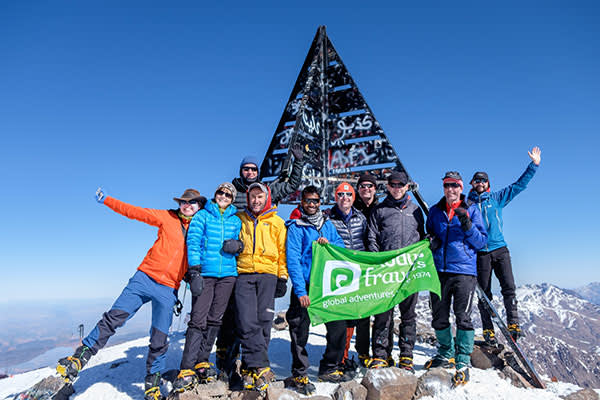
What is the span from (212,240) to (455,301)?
4172 mm

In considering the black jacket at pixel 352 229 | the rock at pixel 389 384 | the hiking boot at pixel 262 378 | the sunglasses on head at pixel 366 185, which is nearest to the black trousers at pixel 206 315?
the hiking boot at pixel 262 378

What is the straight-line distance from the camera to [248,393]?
477 centimetres

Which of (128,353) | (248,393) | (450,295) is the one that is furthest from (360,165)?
(128,353)

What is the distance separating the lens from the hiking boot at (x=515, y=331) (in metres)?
7.41

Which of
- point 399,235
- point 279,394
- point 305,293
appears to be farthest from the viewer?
point 399,235

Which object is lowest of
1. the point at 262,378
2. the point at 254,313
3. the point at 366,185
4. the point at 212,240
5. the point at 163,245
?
the point at 262,378

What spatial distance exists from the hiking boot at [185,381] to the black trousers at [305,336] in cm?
151

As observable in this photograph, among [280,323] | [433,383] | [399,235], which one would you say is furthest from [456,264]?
[280,323]

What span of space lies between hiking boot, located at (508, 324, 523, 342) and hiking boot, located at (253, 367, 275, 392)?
5529 millimetres

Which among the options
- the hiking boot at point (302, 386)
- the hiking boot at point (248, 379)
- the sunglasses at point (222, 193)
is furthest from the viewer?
the sunglasses at point (222, 193)

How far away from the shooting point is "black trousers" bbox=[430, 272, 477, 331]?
5.68 meters

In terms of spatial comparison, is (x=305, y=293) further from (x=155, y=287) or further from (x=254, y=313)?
(x=155, y=287)

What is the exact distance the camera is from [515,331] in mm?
7488

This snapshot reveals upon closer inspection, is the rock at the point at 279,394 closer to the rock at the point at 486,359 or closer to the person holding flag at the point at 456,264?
the person holding flag at the point at 456,264
